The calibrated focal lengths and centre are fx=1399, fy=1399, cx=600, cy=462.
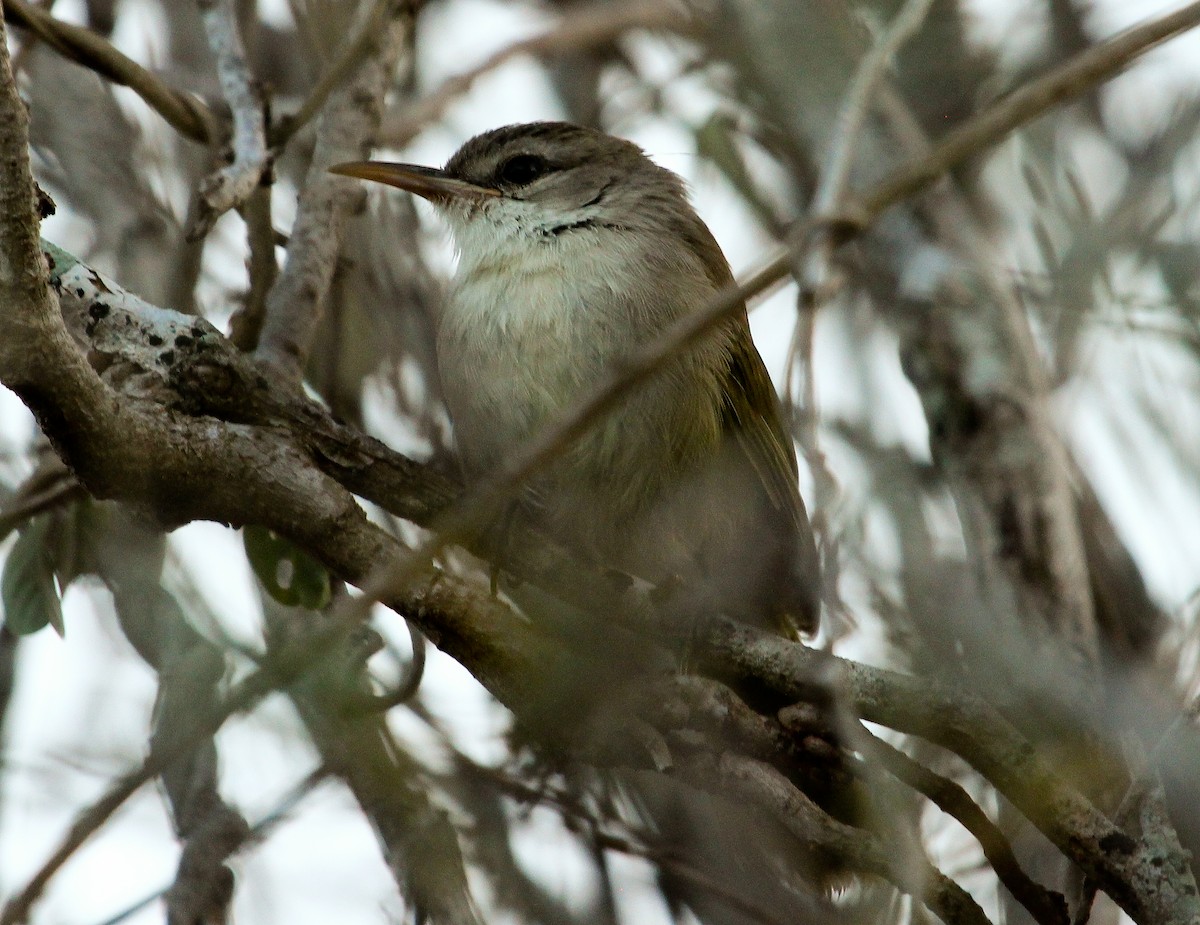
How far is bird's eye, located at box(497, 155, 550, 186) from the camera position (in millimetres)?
4832

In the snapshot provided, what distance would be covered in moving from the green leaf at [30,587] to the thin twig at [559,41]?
227 centimetres

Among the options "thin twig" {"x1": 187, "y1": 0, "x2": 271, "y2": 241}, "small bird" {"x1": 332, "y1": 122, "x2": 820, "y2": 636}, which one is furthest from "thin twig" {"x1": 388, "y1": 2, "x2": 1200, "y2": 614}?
"small bird" {"x1": 332, "y1": 122, "x2": 820, "y2": 636}

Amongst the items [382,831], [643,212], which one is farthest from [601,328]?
[382,831]

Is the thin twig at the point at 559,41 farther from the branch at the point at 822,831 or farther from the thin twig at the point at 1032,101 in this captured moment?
the thin twig at the point at 1032,101

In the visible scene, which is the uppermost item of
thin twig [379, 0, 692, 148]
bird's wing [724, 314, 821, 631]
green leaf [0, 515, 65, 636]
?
thin twig [379, 0, 692, 148]

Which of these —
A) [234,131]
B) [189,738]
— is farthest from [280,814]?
[234,131]

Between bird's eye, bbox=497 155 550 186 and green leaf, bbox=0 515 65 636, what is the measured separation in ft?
6.86

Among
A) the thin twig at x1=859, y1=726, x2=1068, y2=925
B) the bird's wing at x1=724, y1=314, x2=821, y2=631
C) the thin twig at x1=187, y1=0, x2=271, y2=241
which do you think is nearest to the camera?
the thin twig at x1=859, y1=726, x2=1068, y2=925

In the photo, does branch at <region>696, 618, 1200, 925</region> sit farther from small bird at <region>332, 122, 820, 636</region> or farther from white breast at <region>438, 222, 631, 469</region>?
white breast at <region>438, 222, 631, 469</region>

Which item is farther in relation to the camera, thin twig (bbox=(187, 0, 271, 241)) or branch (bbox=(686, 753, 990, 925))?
thin twig (bbox=(187, 0, 271, 241))

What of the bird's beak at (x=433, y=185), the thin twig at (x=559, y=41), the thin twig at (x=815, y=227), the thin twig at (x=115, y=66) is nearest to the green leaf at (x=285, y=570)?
the thin twig at (x=815, y=227)

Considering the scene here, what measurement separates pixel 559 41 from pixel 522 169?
1.12m

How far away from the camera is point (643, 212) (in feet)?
15.3

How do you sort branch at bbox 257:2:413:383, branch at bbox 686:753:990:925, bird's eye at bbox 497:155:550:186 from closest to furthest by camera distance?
1. branch at bbox 686:753:990:925
2. branch at bbox 257:2:413:383
3. bird's eye at bbox 497:155:550:186
